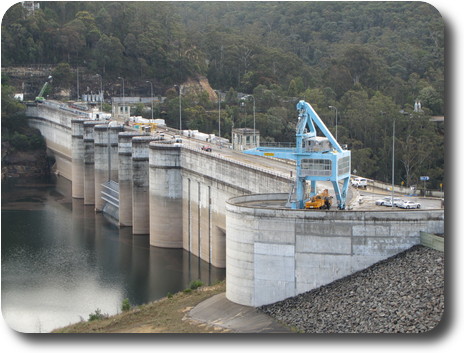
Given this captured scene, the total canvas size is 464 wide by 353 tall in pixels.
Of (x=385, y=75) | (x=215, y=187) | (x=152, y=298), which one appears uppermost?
(x=385, y=75)

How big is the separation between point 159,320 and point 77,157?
191 ft

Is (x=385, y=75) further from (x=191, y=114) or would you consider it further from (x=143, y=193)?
(x=143, y=193)

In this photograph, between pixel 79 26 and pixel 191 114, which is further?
pixel 79 26

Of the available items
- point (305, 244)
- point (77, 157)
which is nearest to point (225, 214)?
point (305, 244)

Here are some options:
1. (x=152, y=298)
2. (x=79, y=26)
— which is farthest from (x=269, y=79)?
(x=152, y=298)

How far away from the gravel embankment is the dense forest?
53160mm

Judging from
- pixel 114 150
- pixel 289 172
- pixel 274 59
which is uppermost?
pixel 274 59

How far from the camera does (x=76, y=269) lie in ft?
235

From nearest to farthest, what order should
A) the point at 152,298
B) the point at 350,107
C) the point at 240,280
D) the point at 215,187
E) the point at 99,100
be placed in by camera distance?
the point at 240,280, the point at 152,298, the point at 215,187, the point at 350,107, the point at 99,100

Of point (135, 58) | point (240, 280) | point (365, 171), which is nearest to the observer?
point (240, 280)

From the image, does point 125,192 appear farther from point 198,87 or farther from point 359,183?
point 198,87

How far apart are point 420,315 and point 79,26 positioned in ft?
420

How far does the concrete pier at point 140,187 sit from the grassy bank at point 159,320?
26184 millimetres

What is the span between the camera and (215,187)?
7288 cm
